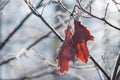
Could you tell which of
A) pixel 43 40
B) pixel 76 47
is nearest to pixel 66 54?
pixel 76 47

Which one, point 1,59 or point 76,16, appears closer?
point 76,16

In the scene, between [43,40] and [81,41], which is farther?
[43,40]

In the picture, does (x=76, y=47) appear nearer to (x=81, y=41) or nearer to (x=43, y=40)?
(x=81, y=41)

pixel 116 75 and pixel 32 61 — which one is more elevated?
pixel 116 75

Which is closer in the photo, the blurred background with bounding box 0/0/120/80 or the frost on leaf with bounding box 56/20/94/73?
the frost on leaf with bounding box 56/20/94/73

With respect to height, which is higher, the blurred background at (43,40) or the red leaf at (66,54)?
the red leaf at (66,54)

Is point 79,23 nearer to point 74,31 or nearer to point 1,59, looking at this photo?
point 74,31

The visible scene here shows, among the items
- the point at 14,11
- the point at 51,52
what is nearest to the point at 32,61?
the point at 14,11
